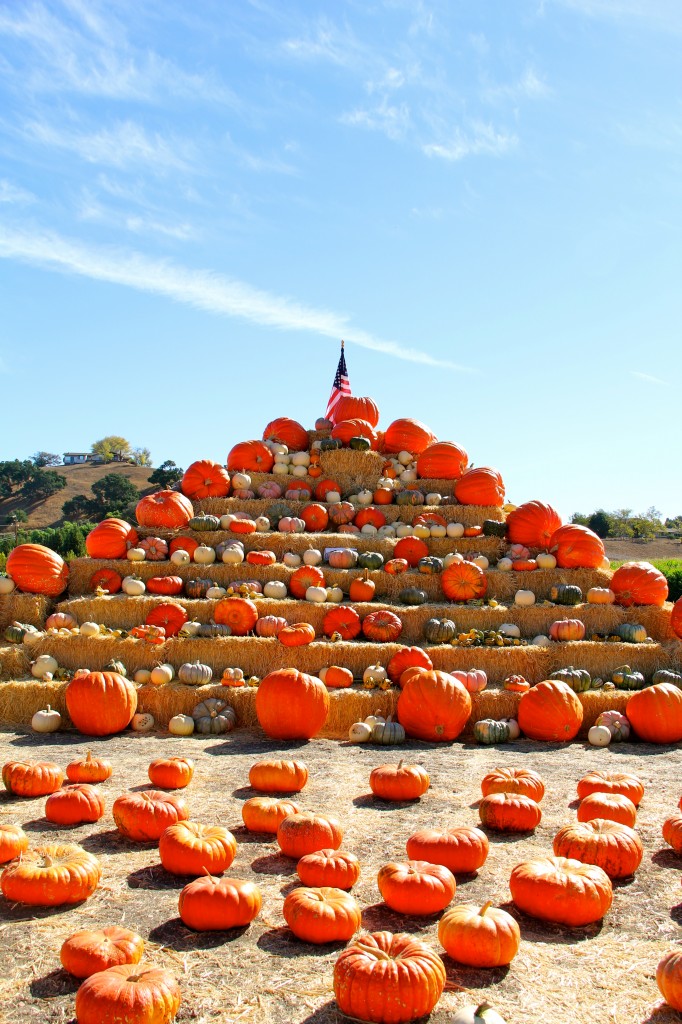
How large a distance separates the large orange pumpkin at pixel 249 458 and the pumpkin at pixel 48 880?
10887 mm

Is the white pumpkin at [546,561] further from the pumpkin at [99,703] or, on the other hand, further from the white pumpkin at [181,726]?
the pumpkin at [99,703]

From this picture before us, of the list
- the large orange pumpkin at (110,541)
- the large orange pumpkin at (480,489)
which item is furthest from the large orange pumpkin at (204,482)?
the large orange pumpkin at (480,489)

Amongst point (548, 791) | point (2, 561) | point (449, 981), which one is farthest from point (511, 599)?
point (2, 561)

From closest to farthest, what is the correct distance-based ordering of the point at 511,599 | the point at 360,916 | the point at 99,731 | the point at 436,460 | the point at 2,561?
the point at 360,916
the point at 99,731
the point at 511,599
the point at 436,460
the point at 2,561

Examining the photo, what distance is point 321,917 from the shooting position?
152 inches

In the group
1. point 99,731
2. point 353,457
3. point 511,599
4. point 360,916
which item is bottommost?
point 99,731

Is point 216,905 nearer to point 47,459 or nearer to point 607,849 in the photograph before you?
point 607,849

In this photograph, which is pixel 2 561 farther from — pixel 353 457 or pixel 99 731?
pixel 99 731

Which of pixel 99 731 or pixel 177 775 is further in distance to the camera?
pixel 99 731

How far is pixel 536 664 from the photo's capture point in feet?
32.6

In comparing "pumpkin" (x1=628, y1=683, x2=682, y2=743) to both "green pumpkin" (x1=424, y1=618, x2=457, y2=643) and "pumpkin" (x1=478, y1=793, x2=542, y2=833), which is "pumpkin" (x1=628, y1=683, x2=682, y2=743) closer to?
"green pumpkin" (x1=424, y1=618, x2=457, y2=643)

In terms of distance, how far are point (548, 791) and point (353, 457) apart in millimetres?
9075

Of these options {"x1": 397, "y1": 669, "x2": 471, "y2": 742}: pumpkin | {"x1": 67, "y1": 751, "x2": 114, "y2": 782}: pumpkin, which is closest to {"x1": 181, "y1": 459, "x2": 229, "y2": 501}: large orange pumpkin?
{"x1": 397, "y1": 669, "x2": 471, "y2": 742}: pumpkin

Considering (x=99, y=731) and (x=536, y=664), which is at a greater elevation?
(x=536, y=664)
